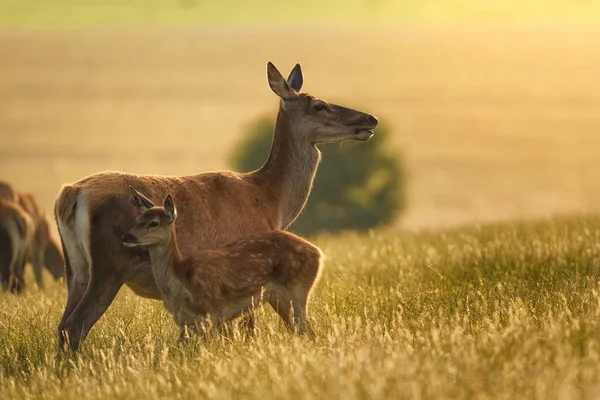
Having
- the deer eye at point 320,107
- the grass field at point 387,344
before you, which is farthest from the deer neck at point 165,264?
the deer eye at point 320,107

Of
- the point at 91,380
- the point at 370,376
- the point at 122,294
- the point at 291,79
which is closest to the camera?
the point at 370,376

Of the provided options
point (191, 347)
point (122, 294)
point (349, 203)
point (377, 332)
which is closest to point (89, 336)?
point (191, 347)

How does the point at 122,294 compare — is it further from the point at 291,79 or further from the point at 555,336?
the point at 555,336

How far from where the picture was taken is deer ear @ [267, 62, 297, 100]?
1003 cm

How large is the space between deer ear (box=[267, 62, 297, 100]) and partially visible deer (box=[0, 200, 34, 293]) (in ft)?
25.1

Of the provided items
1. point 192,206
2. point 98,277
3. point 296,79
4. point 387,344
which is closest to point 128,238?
point 98,277

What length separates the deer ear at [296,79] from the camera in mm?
11039

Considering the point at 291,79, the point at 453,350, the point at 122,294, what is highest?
the point at 291,79

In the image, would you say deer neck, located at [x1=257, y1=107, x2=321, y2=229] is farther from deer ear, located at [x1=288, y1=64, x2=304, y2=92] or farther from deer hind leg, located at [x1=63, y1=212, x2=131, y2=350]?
deer hind leg, located at [x1=63, y1=212, x2=131, y2=350]

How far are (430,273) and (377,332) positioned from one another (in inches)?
156

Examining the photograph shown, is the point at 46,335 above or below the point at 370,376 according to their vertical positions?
below

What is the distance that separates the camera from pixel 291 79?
36.3ft

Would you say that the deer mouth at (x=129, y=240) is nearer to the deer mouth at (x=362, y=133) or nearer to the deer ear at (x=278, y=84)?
the deer ear at (x=278, y=84)

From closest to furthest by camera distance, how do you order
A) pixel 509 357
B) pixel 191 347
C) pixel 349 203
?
1. pixel 509 357
2. pixel 191 347
3. pixel 349 203
